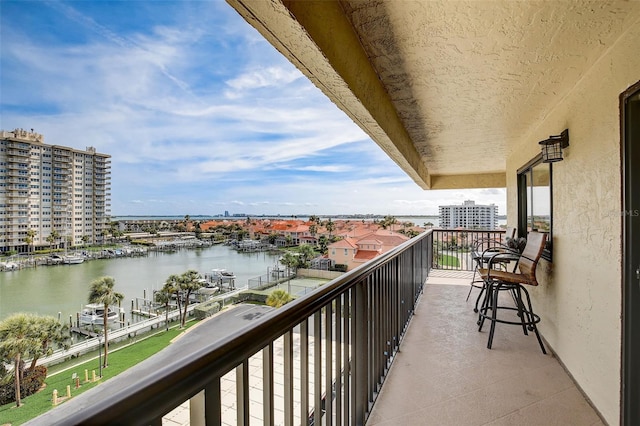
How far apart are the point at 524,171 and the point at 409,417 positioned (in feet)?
12.3

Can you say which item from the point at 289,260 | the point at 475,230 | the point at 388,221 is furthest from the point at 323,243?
the point at 475,230

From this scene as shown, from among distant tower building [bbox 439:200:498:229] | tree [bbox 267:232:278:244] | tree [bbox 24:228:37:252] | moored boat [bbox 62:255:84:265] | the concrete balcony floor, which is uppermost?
distant tower building [bbox 439:200:498:229]

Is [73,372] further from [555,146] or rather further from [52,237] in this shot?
[555,146]

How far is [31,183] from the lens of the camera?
21.6 feet

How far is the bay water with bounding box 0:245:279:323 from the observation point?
706cm

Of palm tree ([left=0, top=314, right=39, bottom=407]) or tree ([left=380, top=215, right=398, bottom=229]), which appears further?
tree ([left=380, top=215, right=398, bottom=229])

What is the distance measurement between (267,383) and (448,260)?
7258 millimetres

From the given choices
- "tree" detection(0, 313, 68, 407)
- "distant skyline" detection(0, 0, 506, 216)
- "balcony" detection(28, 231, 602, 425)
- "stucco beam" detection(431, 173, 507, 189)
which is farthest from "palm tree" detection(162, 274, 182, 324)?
"stucco beam" detection(431, 173, 507, 189)

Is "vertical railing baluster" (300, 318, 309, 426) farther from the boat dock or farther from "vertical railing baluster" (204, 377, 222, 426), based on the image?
the boat dock

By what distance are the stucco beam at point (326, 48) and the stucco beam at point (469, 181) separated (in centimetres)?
566

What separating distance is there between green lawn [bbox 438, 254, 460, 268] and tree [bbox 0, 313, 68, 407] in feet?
26.0

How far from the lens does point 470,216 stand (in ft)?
26.2

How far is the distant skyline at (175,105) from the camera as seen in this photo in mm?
7473

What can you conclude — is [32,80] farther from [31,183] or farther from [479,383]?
[479,383]
